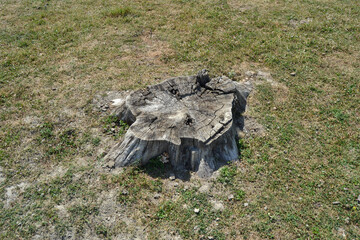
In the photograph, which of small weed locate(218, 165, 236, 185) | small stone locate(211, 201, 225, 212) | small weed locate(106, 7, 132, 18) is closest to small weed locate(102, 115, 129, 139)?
small weed locate(218, 165, 236, 185)

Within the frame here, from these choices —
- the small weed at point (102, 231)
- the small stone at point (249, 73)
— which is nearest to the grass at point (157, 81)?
the small weed at point (102, 231)

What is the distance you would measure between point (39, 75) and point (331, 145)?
7.89 m

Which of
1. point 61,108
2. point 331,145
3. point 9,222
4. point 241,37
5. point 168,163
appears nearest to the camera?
point 9,222

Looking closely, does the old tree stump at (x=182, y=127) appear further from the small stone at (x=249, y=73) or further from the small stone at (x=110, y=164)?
→ the small stone at (x=249, y=73)

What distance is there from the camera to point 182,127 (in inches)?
215

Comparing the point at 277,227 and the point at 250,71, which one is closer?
the point at 277,227

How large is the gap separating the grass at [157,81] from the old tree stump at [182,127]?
0.96 ft

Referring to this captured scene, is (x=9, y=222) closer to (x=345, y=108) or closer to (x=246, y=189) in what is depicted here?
(x=246, y=189)

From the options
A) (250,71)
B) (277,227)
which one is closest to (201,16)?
(250,71)

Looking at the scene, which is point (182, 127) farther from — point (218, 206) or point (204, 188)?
point (218, 206)

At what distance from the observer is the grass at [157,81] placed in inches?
193

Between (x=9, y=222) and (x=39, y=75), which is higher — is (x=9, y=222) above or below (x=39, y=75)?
below

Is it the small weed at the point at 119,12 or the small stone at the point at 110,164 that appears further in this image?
the small weed at the point at 119,12

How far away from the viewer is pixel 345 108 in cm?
726
